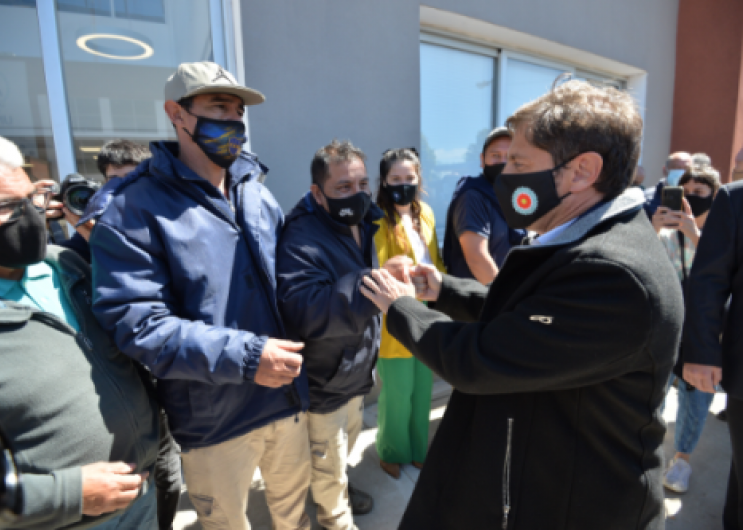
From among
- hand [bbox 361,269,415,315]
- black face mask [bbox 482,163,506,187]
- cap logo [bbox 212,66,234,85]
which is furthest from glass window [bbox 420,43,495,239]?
hand [bbox 361,269,415,315]

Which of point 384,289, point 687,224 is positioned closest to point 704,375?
point 687,224

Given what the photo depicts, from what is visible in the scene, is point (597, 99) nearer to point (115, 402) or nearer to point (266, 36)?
point (115, 402)

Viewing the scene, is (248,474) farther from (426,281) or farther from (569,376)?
(569,376)

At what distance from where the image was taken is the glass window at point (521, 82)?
5115mm

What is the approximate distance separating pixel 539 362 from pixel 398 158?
1.95 metres

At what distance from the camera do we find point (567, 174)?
1.15 m

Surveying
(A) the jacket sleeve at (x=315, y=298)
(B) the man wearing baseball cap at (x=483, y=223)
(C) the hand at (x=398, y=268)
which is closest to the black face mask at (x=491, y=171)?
(B) the man wearing baseball cap at (x=483, y=223)

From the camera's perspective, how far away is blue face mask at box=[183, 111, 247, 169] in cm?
159

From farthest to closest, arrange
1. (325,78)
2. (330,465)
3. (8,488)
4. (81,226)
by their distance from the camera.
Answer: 1. (325,78)
2. (330,465)
3. (81,226)
4. (8,488)

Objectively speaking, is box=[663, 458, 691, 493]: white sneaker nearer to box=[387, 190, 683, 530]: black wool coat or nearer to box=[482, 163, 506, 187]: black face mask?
box=[387, 190, 683, 530]: black wool coat

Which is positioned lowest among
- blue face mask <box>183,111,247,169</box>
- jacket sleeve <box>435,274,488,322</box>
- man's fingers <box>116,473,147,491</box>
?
man's fingers <box>116,473,147,491</box>

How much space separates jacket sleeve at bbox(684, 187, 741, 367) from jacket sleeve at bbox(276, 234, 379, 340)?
157 centimetres

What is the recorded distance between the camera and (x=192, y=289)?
148 cm

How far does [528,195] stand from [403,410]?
6.25 feet
